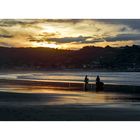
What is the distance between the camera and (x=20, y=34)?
8117 mm

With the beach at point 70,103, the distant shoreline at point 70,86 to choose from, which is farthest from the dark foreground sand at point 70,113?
the distant shoreline at point 70,86

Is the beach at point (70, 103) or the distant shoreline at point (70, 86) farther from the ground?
the distant shoreline at point (70, 86)

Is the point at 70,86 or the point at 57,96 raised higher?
the point at 70,86

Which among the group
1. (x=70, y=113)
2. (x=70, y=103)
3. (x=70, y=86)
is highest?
(x=70, y=86)

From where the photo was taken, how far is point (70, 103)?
800 cm

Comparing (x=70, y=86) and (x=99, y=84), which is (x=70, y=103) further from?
(x=99, y=84)

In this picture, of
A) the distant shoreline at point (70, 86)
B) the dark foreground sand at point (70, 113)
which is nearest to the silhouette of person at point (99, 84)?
the distant shoreline at point (70, 86)

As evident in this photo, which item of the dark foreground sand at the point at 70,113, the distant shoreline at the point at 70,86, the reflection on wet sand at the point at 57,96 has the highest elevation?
the distant shoreline at the point at 70,86

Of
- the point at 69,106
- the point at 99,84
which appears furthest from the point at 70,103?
the point at 99,84

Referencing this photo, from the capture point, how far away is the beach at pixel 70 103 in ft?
26.2

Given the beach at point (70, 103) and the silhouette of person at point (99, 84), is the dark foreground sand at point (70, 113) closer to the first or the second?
the beach at point (70, 103)
